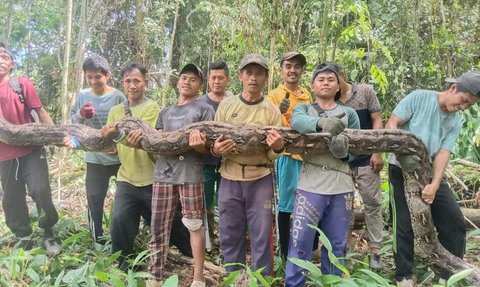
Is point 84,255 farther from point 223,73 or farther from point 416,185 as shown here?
point 416,185

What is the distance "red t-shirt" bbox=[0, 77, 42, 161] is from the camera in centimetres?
439

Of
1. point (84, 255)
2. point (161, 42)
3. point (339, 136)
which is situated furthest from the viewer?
point (161, 42)

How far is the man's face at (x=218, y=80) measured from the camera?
15.2ft

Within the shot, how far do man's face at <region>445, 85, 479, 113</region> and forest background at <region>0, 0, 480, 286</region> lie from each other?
2.21m

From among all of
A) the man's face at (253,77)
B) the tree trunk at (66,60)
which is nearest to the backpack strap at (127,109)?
the man's face at (253,77)

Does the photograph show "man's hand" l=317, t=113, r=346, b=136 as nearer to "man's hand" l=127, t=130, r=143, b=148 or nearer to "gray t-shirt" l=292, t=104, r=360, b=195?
"gray t-shirt" l=292, t=104, r=360, b=195

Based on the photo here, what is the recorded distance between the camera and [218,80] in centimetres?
463

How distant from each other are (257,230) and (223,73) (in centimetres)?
189

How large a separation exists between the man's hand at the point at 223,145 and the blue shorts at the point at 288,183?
853 millimetres

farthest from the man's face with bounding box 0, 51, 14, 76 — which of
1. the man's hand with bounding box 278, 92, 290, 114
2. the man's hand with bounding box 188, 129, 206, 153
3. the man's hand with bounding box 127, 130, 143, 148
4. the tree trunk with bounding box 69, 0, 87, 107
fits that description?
the tree trunk with bounding box 69, 0, 87, 107

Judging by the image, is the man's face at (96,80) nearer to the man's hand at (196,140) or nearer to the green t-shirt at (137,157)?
the green t-shirt at (137,157)

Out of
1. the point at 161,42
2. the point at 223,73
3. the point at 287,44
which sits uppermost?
the point at 161,42

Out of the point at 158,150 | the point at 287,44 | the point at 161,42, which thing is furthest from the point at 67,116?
the point at 158,150

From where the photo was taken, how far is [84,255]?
4.34 m
